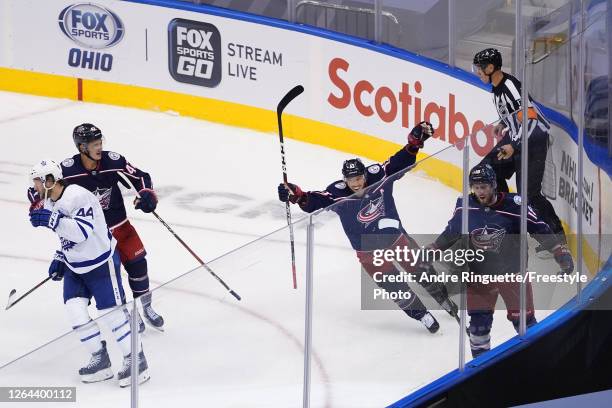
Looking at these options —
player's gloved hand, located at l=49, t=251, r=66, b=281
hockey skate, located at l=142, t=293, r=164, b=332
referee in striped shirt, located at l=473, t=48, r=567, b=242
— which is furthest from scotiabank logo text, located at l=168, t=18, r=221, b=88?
hockey skate, located at l=142, t=293, r=164, b=332

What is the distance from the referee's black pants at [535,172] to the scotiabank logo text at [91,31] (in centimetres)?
568

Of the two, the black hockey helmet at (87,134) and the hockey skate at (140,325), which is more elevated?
the black hockey helmet at (87,134)

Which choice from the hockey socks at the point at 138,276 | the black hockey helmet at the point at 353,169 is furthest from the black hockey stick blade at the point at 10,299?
the black hockey helmet at the point at 353,169

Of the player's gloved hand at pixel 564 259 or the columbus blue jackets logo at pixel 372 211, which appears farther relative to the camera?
the player's gloved hand at pixel 564 259

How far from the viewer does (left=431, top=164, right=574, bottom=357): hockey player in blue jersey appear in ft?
16.3

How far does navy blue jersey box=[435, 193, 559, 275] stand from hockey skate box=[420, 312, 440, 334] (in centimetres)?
26

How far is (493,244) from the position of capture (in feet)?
16.6

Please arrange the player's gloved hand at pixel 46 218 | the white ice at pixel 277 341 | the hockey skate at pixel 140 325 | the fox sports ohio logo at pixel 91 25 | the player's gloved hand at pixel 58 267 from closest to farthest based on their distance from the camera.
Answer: the hockey skate at pixel 140 325
the white ice at pixel 277 341
the player's gloved hand at pixel 46 218
the player's gloved hand at pixel 58 267
the fox sports ohio logo at pixel 91 25

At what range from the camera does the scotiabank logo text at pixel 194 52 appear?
387 inches

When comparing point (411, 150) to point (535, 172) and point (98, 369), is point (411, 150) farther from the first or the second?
point (98, 369)

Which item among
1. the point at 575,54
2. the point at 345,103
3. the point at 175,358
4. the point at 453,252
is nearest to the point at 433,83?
the point at 345,103

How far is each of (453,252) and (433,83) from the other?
12.2 feet

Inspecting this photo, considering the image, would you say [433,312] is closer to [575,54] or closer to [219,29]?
[575,54]

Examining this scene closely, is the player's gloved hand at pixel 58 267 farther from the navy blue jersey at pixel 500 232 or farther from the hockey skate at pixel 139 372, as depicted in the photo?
the navy blue jersey at pixel 500 232
